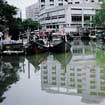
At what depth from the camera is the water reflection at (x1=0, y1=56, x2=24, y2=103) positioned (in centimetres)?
1529

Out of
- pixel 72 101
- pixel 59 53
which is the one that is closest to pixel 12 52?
pixel 59 53

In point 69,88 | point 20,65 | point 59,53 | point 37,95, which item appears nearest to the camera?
point 37,95

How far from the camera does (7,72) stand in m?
19.2

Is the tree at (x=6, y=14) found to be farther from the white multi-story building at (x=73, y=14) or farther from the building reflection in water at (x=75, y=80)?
the white multi-story building at (x=73, y=14)

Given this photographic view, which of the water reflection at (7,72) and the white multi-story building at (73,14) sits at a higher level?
the white multi-story building at (73,14)

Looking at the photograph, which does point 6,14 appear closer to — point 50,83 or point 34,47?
point 34,47

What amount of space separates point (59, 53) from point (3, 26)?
8092 mm

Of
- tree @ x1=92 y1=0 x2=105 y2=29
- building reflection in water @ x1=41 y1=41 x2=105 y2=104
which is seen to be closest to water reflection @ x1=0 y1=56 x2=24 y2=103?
building reflection in water @ x1=41 y1=41 x2=105 y2=104

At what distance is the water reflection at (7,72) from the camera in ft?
50.2

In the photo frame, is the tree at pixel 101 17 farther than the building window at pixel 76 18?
No

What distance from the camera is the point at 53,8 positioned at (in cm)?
9738

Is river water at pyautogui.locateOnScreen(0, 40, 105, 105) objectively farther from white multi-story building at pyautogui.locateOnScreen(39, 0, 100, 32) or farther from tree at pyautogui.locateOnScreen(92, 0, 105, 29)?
white multi-story building at pyautogui.locateOnScreen(39, 0, 100, 32)

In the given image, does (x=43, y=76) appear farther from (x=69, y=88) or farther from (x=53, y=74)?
(x=69, y=88)

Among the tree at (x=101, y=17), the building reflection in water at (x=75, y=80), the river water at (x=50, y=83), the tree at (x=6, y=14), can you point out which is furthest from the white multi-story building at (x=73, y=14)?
the building reflection in water at (x=75, y=80)
